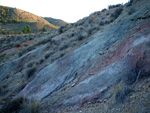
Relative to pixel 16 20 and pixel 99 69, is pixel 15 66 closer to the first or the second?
pixel 99 69

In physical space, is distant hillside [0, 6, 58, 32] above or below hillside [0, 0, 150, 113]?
above

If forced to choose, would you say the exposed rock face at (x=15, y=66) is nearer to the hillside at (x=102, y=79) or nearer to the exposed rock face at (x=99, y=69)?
the hillside at (x=102, y=79)

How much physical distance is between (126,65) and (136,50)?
2.68 feet

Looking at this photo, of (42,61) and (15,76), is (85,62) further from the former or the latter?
(15,76)

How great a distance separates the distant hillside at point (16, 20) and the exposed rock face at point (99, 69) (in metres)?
54.8

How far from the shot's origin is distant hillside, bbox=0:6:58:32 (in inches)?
2412

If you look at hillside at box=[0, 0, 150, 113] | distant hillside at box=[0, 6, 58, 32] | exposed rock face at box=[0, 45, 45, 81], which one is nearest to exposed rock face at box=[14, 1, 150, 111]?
hillside at box=[0, 0, 150, 113]

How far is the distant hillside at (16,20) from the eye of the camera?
201 feet

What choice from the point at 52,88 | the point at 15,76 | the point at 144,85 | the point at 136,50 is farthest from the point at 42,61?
the point at 144,85

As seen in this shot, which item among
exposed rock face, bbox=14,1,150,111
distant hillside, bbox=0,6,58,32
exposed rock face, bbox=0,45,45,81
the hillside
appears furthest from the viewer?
distant hillside, bbox=0,6,58,32

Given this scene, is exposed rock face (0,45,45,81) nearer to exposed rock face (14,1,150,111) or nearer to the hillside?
the hillside

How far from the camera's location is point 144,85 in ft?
13.8

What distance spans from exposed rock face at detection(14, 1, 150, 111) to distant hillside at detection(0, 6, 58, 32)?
54814mm

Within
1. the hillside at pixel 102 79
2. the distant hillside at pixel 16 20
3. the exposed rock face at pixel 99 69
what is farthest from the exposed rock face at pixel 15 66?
the distant hillside at pixel 16 20
